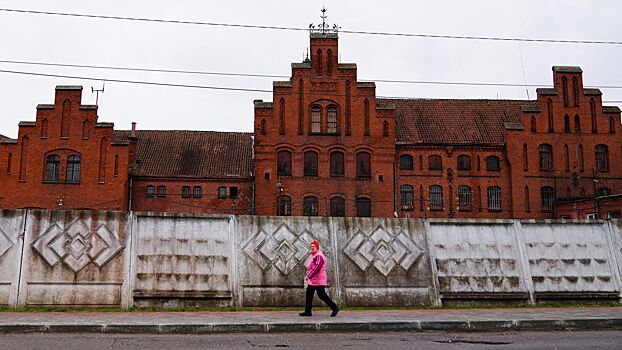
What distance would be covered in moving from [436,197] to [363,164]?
6.23 metres

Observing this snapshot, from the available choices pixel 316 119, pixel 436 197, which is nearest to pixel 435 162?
pixel 436 197

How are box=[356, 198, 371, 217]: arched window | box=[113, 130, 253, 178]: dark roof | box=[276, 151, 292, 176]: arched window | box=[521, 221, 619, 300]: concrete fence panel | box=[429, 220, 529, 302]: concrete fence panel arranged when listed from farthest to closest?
1. box=[113, 130, 253, 178]: dark roof
2. box=[276, 151, 292, 176]: arched window
3. box=[356, 198, 371, 217]: arched window
4. box=[521, 221, 619, 300]: concrete fence panel
5. box=[429, 220, 529, 302]: concrete fence panel

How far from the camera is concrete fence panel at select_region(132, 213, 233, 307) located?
13.9 meters

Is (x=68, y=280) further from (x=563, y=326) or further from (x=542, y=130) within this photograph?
(x=542, y=130)

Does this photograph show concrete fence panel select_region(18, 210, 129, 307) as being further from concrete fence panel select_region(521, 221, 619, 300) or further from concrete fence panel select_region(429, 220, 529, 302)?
concrete fence panel select_region(521, 221, 619, 300)

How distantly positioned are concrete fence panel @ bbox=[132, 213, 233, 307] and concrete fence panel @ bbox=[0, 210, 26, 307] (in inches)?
92.7

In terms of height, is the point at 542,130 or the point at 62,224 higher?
the point at 542,130

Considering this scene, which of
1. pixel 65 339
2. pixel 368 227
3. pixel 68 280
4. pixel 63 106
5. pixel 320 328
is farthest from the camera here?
pixel 63 106

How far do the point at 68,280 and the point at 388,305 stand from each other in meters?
6.88

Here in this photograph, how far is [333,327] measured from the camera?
11.3m

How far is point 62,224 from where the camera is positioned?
1399 cm

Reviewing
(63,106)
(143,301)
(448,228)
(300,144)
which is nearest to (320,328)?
(143,301)

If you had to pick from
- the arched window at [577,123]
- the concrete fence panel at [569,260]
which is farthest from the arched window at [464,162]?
the concrete fence panel at [569,260]

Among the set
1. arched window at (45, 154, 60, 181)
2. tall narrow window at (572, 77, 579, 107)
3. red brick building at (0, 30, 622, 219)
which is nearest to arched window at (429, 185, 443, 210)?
red brick building at (0, 30, 622, 219)
